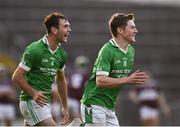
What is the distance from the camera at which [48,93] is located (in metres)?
12.5

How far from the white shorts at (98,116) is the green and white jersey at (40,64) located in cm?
84

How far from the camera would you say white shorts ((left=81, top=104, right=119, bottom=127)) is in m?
11.8

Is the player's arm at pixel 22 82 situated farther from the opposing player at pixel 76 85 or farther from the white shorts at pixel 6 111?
the opposing player at pixel 76 85

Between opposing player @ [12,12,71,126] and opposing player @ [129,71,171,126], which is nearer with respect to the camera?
opposing player @ [12,12,71,126]

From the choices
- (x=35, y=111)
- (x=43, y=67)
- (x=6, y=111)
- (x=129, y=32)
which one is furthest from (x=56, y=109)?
(x=129, y=32)

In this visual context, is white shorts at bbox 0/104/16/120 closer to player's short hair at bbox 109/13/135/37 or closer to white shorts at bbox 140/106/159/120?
white shorts at bbox 140/106/159/120

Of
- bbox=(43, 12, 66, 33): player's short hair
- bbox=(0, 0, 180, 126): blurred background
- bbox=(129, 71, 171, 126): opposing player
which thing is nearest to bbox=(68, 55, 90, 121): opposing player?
bbox=(129, 71, 171, 126): opposing player

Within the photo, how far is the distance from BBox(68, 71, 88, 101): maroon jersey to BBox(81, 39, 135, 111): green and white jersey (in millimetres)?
10581

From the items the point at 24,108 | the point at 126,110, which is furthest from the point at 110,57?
the point at 126,110

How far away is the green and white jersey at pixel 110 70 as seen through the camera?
38.4ft

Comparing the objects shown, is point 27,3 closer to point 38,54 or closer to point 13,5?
point 13,5

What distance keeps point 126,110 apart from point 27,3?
257 inches

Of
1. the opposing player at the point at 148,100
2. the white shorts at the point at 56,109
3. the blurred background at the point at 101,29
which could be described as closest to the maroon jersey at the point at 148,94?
the opposing player at the point at 148,100

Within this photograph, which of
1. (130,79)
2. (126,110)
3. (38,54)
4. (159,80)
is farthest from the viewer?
(159,80)
